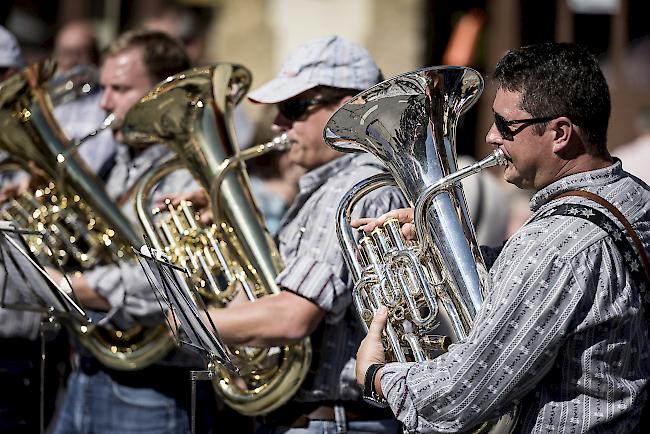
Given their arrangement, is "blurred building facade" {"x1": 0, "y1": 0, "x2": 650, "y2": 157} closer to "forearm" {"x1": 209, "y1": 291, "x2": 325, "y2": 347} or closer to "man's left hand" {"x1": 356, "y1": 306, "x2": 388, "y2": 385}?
"forearm" {"x1": 209, "y1": 291, "x2": 325, "y2": 347}

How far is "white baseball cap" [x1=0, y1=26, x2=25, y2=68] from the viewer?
5.41m

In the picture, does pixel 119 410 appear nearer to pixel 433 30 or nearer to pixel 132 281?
pixel 132 281

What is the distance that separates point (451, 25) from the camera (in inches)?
359

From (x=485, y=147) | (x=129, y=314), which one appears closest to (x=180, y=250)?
(x=129, y=314)

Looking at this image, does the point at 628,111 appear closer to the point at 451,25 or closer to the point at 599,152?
the point at 451,25

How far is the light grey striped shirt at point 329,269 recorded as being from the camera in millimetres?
3445

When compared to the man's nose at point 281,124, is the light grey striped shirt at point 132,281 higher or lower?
lower

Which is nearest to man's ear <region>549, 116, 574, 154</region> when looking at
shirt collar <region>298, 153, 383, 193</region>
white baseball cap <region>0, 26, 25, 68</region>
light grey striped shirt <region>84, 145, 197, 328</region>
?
shirt collar <region>298, 153, 383, 193</region>

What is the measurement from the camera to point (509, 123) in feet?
8.99

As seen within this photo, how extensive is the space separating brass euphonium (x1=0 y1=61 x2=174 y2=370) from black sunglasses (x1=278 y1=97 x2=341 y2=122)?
0.88 meters

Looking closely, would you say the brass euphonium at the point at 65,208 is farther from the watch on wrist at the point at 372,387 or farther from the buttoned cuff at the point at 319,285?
the watch on wrist at the point at 372,387

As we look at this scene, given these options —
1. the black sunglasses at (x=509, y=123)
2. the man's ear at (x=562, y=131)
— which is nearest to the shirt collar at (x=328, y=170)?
the black sunglasses at (x=509, y=123)

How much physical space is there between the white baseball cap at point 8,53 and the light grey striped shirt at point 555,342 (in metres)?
3.33

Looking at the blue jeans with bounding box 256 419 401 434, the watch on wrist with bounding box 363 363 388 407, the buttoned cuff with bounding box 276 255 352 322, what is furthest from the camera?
the blue jeans with bounding box 256 419 401 434
